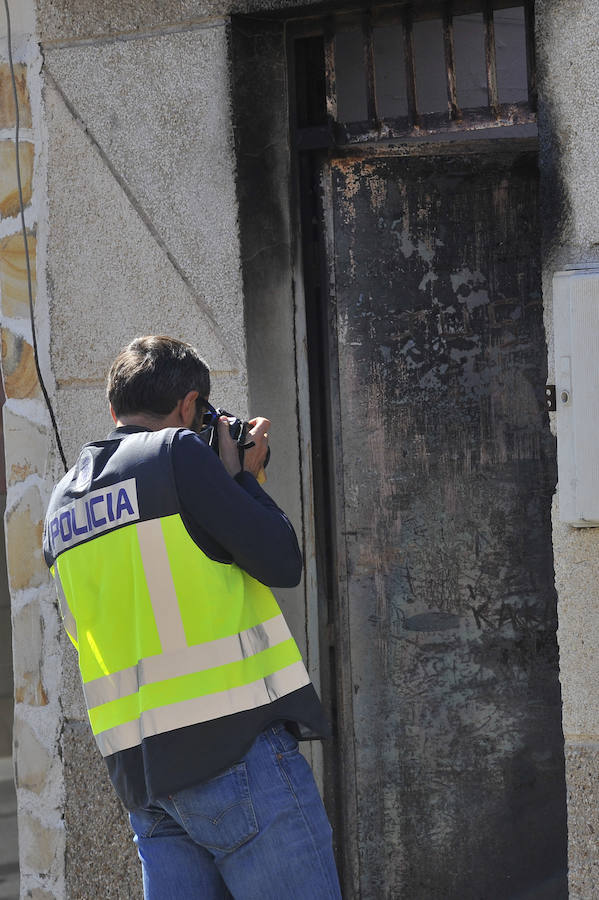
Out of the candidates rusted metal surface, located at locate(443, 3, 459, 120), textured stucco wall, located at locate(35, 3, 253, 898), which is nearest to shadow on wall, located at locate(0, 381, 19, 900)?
textured stucco wall, located at locate(35, 3, 253, 898)

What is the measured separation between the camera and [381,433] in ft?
13.2

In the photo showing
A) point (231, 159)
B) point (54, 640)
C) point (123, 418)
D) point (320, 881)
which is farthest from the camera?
point (54, 640)

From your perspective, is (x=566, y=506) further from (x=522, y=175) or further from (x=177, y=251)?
(x=177, y=251)

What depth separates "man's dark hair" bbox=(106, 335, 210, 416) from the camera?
2.79m

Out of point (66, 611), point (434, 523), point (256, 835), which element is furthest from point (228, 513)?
Answer: point (434, 523)

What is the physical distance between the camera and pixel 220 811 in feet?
8.43

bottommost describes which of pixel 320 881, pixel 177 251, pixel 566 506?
pixel 320 881

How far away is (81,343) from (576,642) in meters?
1.89

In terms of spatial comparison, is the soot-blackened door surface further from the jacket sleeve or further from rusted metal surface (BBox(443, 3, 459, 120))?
the jacket sleeve

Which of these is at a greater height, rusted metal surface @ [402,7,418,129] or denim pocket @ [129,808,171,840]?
rusted metal surface @ [402,7,418,129]

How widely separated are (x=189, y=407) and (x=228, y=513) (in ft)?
1.20

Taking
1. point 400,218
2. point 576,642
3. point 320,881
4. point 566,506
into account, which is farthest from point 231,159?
point 320,881

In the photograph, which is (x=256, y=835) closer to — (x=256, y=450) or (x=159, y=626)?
(x=159, y=626)

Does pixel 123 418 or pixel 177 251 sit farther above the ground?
pixel 177 251
